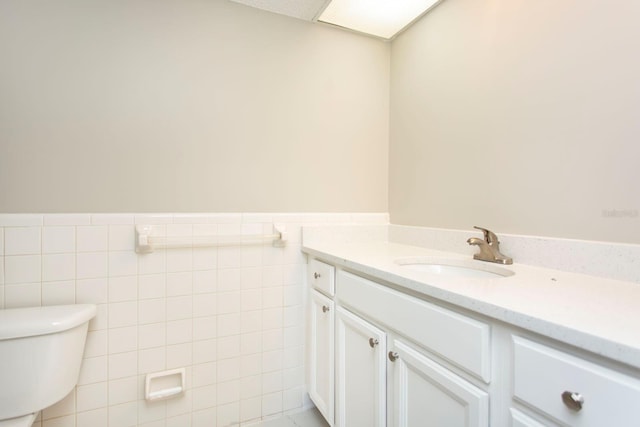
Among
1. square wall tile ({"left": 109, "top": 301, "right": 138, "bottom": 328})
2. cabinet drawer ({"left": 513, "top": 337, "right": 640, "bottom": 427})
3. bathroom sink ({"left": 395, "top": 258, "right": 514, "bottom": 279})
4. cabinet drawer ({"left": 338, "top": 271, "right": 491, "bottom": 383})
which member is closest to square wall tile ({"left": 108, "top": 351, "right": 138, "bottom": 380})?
square wall tile ({"left": 109, "top": 301, "right": 138, "bottom": 328})

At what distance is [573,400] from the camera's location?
0.54 metres

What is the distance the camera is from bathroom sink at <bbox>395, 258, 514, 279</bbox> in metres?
1.17

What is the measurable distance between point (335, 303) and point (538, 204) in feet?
2.87

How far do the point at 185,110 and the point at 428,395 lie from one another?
1.48m

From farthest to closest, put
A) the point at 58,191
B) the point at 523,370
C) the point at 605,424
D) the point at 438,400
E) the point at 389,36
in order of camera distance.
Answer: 1. the point at 389,36
2. the point at 58,191
3. the point at 438,400
4. the point at 523,370
5. the point at 605,424

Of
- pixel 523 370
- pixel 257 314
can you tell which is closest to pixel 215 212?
pixel 257 314

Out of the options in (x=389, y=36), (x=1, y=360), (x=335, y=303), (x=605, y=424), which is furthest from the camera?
(x=389, y=36)

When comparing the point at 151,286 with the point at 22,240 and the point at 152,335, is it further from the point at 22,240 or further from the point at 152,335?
the point at 22,240

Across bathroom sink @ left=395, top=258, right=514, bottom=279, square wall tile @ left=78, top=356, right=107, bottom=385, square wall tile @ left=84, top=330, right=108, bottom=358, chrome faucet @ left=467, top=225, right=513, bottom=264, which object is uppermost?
chrome faucet @ left=467, top=225, right=513, bottom=264

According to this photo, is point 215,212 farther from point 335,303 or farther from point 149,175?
point 335,303

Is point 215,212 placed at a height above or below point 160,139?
below

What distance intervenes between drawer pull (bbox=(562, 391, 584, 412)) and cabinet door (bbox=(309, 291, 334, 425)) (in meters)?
0.94

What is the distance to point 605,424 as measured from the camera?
19.9 inches

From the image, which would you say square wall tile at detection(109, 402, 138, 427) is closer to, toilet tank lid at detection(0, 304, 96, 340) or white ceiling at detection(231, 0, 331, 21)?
toilet tank lid at detection(0, 304, 96, 340)
